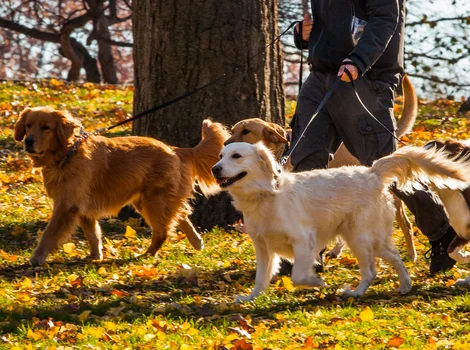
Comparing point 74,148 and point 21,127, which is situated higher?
point 21,127

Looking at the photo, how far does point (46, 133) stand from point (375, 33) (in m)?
2.89

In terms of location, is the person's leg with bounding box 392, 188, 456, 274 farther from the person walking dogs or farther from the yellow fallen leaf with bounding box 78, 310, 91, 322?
the yellow fallen leaf with bounding box 78, 310, 91, 322

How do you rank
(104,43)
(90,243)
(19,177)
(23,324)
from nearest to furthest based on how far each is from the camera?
(23,324) → (90,243) → (19,177) → (104,43)

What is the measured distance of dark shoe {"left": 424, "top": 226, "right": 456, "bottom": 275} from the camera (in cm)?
697

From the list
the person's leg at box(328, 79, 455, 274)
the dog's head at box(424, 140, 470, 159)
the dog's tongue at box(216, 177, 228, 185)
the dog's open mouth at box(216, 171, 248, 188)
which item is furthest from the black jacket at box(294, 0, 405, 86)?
the dog's tongue at box(216, 177, 228, 185)

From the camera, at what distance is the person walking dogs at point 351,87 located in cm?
629

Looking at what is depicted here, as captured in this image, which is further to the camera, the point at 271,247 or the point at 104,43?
the point at 104,43

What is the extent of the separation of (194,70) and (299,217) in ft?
10.4

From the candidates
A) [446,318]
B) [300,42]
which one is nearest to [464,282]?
[446,318]

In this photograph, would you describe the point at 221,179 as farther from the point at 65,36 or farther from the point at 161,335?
the point at 65,36

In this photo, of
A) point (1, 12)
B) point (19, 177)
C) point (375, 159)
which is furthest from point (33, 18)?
point (375, 159)

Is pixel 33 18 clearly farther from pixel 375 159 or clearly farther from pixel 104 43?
pixel 375 159

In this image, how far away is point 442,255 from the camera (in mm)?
6992

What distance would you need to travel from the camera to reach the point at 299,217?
5934 mm
